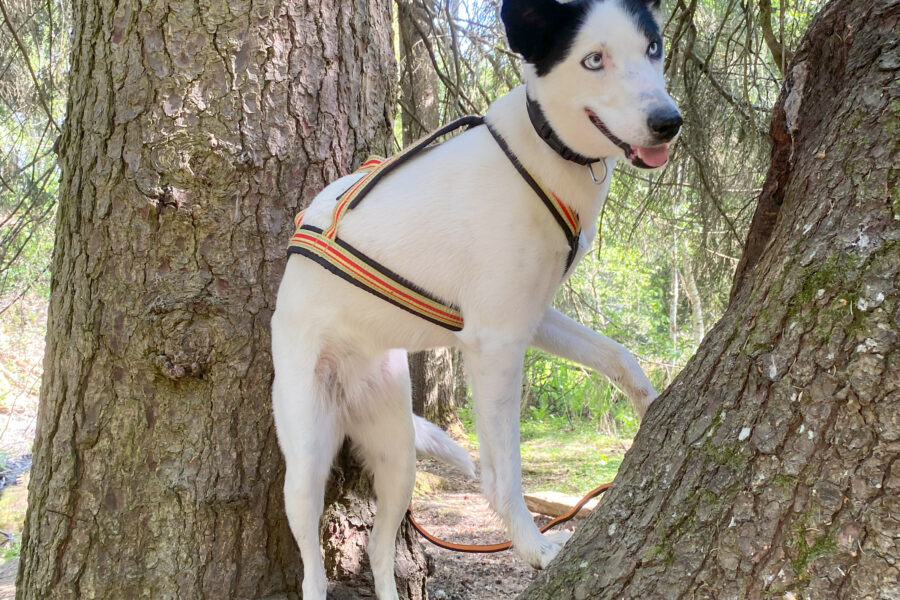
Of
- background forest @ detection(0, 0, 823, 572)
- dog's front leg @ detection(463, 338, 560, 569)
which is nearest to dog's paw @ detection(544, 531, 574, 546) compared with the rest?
dog's front leg @ detection(463, 338, 560, 569)

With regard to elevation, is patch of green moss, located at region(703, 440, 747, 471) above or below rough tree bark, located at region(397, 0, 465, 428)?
below

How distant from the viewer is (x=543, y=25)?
6.03 ft

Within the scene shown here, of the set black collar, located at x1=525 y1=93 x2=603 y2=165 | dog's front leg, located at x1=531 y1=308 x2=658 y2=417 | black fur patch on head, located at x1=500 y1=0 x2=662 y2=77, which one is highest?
black fur patch on head, located at x1=500 y1=0 x2=662 y2=77

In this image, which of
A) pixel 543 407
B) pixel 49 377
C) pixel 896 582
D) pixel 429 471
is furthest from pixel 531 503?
pixel 543 407

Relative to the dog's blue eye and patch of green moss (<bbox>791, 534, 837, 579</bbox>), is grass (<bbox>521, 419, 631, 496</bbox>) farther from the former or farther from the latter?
patch of green moss (<bbox>791, 534, 837, 579</bbox>)

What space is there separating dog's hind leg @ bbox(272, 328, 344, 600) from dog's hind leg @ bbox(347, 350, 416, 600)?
0.24 meters

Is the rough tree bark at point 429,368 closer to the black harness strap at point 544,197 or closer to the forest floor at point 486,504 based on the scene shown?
the forest floor at point 486,504

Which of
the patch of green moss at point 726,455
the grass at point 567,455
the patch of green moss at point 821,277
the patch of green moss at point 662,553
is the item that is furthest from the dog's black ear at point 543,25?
the grass at point 567,455

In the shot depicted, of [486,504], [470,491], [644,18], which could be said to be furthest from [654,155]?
[470,491]

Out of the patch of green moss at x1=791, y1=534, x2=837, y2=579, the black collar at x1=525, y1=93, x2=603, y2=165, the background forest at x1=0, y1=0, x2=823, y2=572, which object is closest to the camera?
the patch of green moss at x1=791, y1=534, x2=837, y2=579

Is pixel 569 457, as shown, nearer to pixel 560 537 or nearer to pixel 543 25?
pixel 560 537

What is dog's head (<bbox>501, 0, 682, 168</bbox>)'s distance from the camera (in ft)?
5.60

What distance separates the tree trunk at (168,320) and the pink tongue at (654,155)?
4.06 feet

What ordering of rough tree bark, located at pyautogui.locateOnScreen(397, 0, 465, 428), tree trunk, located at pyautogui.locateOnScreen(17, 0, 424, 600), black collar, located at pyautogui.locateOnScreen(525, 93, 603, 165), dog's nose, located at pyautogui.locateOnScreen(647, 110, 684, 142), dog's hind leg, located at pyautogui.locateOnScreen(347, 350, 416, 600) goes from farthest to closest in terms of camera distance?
rough tree bark, located at pyautogui.locateOnScreen(397, 0, 465, 428) < dog's hind leg, located at pyautogui.locateOnScreen(347, 350, 416, 600) < tree trunk, located at pyautogui.locateOnScreen(17, 0, 424, 600) < black collar, located at pyautogui.locateOnScreen(525, 93, 603, 165) < dog's nose, located at pyautogui.locateOnScreen(647, 110, 684, 142)
